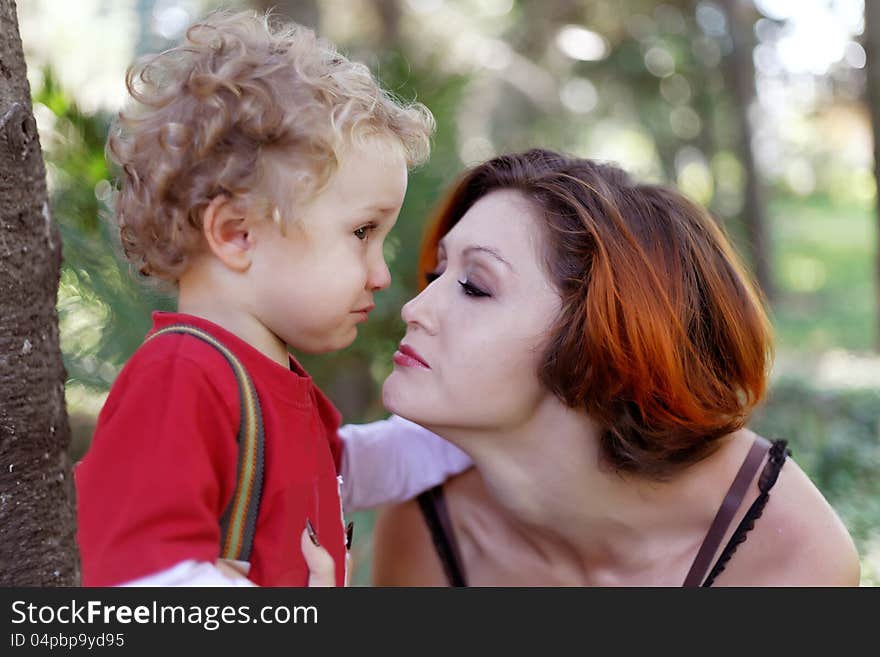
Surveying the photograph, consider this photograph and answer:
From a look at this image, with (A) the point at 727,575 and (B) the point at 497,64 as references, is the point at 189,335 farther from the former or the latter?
(B) the point at 497,64

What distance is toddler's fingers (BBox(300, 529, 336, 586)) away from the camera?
1.61 m

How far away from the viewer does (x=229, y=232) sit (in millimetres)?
1648

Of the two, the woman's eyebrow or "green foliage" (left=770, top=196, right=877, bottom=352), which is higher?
the woman's eyebrow

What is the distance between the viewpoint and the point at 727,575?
224cm

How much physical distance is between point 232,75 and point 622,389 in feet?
3.49

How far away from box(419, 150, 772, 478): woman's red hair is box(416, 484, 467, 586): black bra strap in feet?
1.93

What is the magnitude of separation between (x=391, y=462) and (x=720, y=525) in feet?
2.81

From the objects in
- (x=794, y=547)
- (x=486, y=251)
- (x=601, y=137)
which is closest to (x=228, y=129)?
(x=486, y=251)

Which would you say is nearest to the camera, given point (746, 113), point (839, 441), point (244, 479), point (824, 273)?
point (244, 479)

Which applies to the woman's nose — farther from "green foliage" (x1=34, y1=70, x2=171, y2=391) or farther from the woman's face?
A: "green foliage" (x1=34, y1=70, x2=171, y2=391)

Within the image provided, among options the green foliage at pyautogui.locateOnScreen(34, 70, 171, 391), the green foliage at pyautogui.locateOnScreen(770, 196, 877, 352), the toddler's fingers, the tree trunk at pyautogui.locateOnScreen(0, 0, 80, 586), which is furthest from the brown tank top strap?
the green foliage at pyautogui.locateOnScreen(770, 196, 877, 352)

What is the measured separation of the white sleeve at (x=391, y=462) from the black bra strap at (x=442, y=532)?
0.11 ft

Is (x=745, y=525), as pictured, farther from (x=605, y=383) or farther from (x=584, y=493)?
(x=605, y=383)
